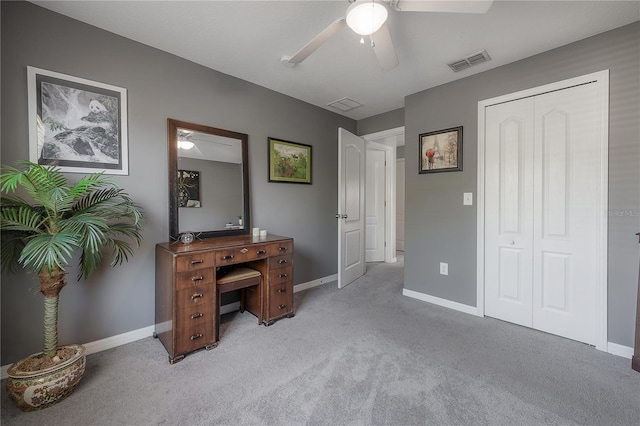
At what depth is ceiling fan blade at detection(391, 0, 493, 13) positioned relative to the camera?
1293mm

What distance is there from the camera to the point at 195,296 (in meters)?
1.97

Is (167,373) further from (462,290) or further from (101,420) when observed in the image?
(462,290)

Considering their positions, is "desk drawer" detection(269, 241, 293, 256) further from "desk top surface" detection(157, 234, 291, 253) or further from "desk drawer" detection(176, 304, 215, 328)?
"desk drawer" detection(176, 304, 215, 328)

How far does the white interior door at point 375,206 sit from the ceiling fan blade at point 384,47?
335cm

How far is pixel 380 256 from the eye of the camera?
524 centimetres

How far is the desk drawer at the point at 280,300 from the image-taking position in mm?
2479

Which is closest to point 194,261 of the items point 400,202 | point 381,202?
point 381,202

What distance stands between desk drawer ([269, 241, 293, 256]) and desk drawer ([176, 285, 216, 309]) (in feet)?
2.00

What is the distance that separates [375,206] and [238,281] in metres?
3.51

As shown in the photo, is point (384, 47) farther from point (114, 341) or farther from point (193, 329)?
point (114, 341)

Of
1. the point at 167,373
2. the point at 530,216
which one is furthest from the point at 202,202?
the point at 530,216

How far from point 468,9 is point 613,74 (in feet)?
5.30

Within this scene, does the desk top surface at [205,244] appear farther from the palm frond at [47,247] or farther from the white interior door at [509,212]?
the white interior door at [509,212]

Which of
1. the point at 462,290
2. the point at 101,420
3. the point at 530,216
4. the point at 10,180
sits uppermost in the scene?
the point at 10,180
